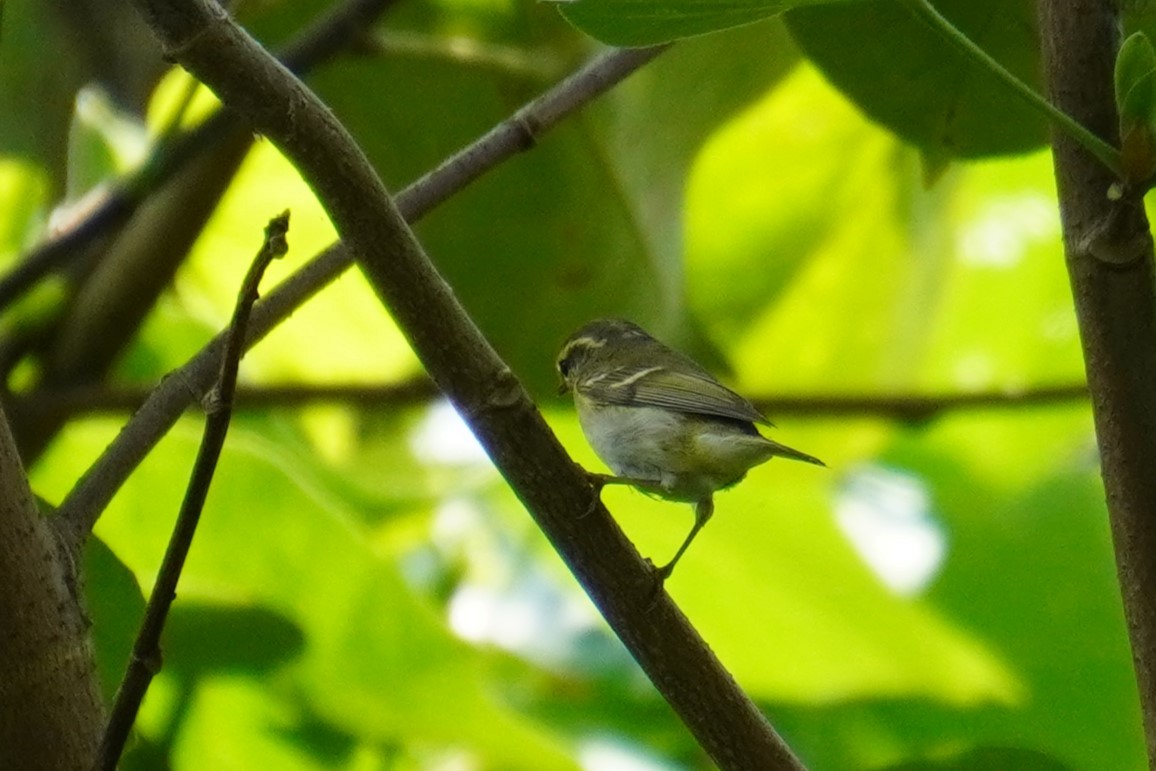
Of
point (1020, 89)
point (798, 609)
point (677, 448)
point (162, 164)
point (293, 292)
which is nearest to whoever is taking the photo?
point (1020, 89)

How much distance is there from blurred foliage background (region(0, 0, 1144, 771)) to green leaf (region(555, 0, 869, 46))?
0.90 feet

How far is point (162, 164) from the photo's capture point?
105 centimetres

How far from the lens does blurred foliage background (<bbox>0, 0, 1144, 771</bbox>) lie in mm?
982

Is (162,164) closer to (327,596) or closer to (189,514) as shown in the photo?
(327,596)

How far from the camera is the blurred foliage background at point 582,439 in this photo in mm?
982

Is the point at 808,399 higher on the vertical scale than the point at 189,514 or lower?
higher

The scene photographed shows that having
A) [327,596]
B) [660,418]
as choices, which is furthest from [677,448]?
[327,596]

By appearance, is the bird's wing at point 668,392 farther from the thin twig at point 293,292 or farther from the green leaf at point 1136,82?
the green leaf at point 1136,82

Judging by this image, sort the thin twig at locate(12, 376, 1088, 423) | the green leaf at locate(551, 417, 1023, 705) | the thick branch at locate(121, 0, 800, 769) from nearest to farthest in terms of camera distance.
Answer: the thick branch at locate(121, 0, 800, 769)
the green leaf at locate(551, 417, 1023, 705)
the thin twig at locate(12, 376, 1088, 423)

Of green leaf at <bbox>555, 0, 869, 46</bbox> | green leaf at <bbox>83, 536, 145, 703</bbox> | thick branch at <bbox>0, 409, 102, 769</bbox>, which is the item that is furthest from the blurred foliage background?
green leaf at <bbox>555, 0, 869, 46</bbox>

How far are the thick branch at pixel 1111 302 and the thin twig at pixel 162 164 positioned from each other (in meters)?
0.55

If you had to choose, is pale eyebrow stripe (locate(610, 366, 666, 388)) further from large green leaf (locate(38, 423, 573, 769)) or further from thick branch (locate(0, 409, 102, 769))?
thick branch (locate(0, 409, 102, 769))

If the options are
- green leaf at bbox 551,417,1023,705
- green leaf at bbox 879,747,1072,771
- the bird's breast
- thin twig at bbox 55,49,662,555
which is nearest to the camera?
thin twig at bbox 55,49,662,555

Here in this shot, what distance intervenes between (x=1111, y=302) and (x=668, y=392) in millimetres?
461
